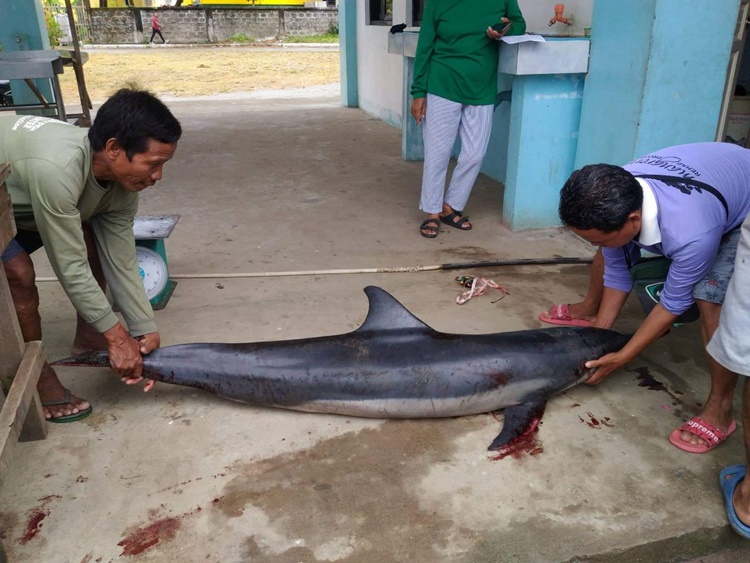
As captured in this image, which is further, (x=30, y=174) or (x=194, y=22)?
(x=194, y=22)

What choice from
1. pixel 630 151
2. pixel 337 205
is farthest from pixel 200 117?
pixel 630 151

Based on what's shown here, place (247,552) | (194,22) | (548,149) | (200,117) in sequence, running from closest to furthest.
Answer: (247,552), (548,149), (200,117), (194,22)

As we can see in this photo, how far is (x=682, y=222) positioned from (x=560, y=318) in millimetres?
1222

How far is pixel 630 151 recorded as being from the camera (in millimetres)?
4133

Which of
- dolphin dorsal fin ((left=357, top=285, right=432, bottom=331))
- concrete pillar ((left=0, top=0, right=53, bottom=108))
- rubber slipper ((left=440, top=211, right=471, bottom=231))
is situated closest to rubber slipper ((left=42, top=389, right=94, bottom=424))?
dolphin dorsal fin ((left=357, top=285, right=432, bottom=331))

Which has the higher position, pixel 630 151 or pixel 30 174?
pixel 30 174

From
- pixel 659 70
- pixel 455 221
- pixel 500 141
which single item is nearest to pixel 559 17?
pixel 659 70

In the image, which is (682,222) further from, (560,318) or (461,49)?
(461,49)

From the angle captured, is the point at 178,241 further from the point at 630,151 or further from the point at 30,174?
the point at 630,151

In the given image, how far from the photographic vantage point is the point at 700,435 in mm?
2537

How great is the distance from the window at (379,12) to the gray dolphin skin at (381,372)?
25.3ft

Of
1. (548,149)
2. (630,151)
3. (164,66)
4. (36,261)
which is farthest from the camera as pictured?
(164,66)

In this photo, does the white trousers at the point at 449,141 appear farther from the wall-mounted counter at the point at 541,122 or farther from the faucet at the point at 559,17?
the faucet at the point at 559,17

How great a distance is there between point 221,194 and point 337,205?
1.19m
